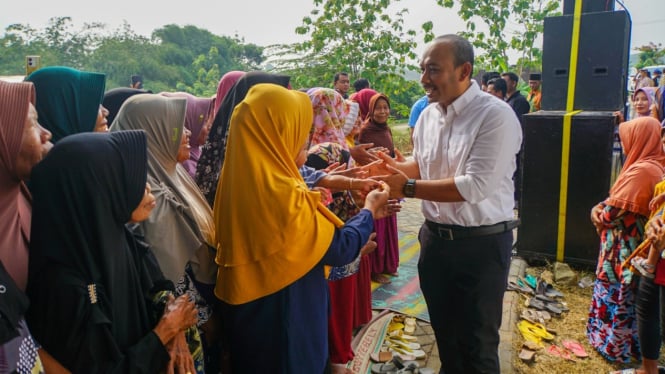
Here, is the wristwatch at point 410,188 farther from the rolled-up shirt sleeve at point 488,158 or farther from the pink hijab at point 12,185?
the pink hijab at point 12,185

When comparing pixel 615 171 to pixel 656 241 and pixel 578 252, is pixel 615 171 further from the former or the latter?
pixel 656 241

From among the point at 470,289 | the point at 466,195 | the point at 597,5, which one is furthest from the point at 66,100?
the point at 597,5

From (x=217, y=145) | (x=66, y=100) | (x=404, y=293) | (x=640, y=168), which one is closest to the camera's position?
(x=66, y=100)

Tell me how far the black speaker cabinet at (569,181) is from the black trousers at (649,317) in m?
1.79

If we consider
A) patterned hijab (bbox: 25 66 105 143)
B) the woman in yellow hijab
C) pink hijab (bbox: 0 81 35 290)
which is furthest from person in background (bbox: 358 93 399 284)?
pink hijab (bbox: 0 81 35 290)

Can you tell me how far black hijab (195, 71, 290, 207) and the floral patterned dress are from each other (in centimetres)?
257

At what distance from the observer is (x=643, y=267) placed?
2652mm

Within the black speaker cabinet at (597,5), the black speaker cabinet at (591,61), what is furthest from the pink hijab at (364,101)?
the black speaker cabinet at (597,5)

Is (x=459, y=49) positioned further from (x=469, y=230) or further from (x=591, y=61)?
(x=591, y=61)

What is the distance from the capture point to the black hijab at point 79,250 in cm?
129

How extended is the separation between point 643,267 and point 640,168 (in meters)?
0.73

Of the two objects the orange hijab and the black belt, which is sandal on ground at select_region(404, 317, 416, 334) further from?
the orange hijab

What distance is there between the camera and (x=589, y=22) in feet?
14.8

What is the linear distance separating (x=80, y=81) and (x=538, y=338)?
139 inches
